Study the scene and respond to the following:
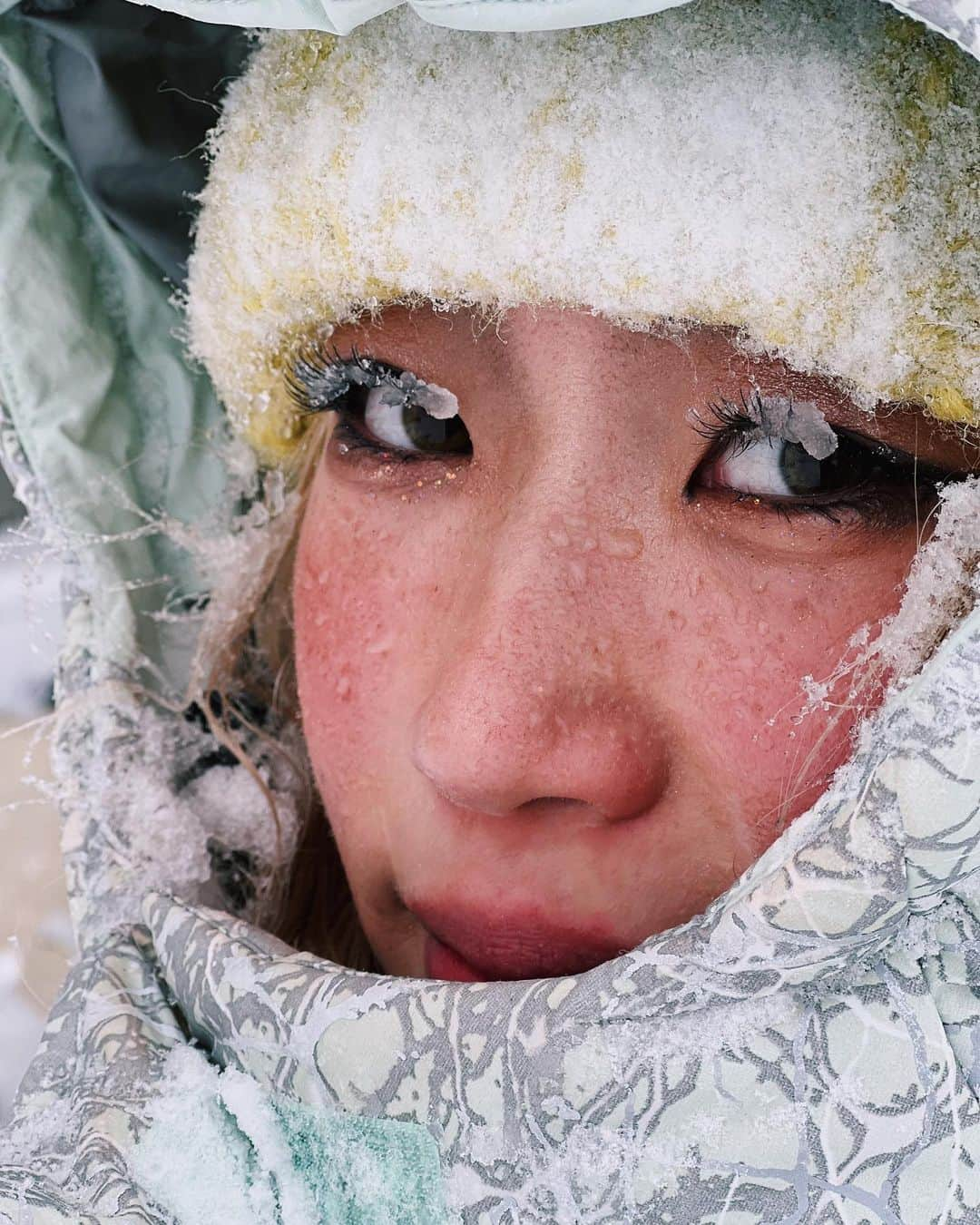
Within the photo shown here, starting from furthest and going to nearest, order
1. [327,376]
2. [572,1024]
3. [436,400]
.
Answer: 1. [327,376]
2. [436,400]
3. [572,1024]

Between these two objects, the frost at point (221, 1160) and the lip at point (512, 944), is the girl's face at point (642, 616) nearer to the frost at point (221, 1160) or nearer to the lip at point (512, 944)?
the lip at point (512, 944)

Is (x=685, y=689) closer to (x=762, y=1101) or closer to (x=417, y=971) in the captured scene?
(x=762, y=1101)

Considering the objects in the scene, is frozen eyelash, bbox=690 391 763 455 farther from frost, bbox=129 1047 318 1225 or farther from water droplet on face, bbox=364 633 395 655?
frost, bbox=129 1047 318 1225

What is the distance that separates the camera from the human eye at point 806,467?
823 millimetres

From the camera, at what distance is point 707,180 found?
2.55 feet

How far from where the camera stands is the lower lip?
986mm

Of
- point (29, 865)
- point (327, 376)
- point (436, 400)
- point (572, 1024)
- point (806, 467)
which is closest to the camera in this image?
point (572, 1024)

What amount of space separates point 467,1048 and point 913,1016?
269 millimetres

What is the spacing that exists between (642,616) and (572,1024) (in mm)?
271

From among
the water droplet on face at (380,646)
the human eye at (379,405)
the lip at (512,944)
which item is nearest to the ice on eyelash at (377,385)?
the human eye at (379,405)

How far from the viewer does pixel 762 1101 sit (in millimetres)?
715

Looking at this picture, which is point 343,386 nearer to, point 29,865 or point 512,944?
point 512,944

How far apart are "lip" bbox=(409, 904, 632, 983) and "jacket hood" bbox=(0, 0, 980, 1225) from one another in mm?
103

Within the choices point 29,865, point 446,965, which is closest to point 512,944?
point 446,965
